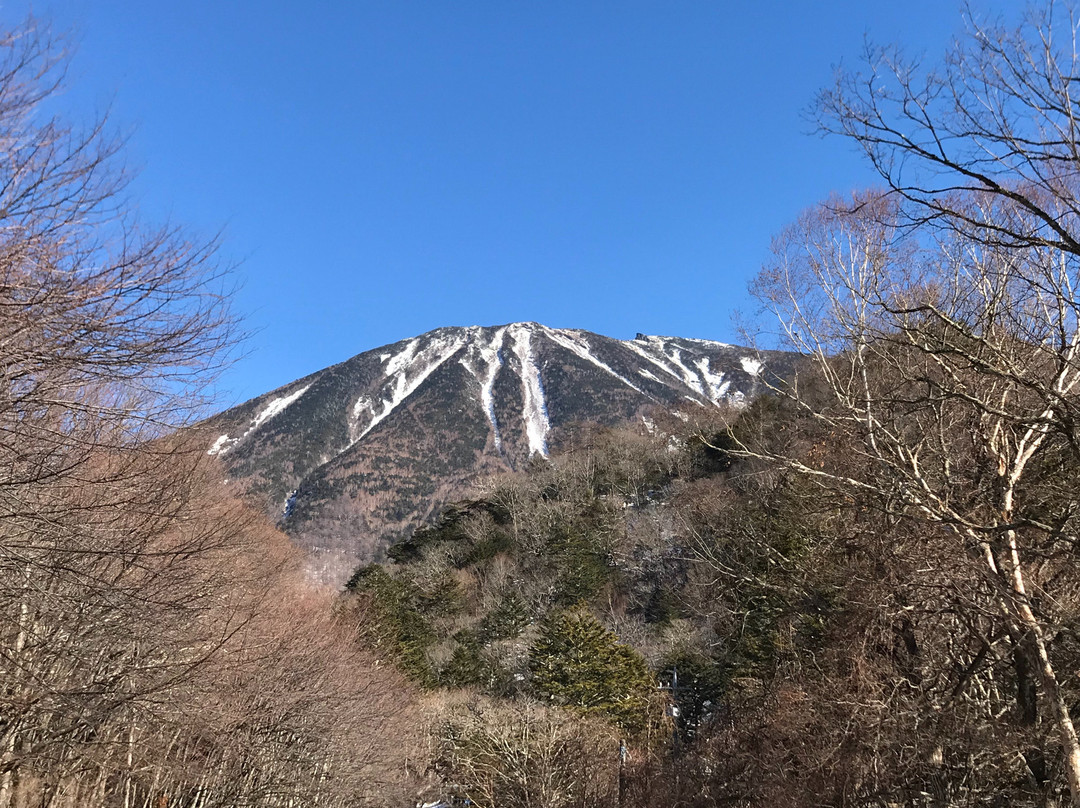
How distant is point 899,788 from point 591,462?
3528 centimetres

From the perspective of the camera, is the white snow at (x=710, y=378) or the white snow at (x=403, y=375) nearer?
the white snow at (x=710, y=378)

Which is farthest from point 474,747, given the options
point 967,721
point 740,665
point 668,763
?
point 967,721

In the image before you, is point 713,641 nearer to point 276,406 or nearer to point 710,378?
point 710,378

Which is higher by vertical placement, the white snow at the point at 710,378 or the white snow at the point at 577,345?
the white snow at the point at 577,345

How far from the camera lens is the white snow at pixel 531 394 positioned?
97312mm

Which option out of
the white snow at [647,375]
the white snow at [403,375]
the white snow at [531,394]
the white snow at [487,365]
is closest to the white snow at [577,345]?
the white snow at [647,375]

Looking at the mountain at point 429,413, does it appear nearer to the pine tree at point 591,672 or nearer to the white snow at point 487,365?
the white snow at point 487,365

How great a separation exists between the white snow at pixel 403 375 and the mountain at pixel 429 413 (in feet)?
1.04

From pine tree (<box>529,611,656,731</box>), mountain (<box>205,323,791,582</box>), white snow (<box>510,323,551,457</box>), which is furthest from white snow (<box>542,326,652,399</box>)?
pine tree (<box>529,611,656,731</box>)

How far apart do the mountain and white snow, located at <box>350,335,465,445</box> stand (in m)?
0.32

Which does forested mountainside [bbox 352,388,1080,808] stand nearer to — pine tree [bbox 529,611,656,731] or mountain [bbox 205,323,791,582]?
pine tree [bbox 529,611,656,731]

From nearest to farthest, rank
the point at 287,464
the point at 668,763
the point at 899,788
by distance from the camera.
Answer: the point at 899,788 < the point at 668,763 < the point at 287,464

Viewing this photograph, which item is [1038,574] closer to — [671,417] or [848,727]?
[848,727]

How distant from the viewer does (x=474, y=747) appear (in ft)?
49.8
